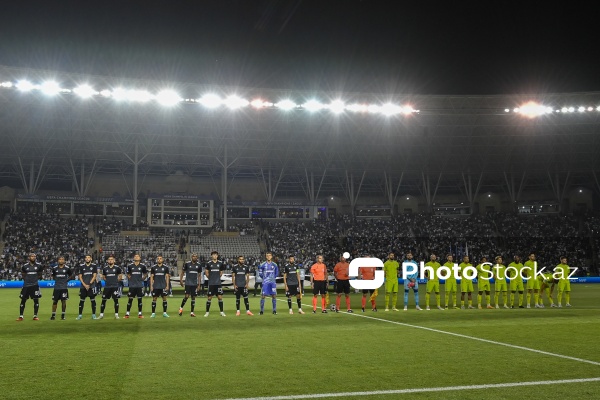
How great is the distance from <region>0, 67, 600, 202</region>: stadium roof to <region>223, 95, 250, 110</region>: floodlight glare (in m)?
0.82

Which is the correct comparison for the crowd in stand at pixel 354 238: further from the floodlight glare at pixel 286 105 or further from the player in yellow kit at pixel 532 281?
the player in yellow kit at pixel 532 281

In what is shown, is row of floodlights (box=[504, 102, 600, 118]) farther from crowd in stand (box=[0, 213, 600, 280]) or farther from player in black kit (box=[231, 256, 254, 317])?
player in black kit (box=[231, 256, 254, 317])

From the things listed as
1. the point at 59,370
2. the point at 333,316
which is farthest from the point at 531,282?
the point at 59,370

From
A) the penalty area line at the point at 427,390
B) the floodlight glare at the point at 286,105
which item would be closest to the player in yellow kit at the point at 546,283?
the penalty area line at the point at 427,390

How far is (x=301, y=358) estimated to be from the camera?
33.0 feet

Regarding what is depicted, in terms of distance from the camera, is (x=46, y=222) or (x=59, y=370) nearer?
(x=59, y=370)

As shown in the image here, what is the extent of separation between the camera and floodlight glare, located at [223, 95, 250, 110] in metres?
45.0

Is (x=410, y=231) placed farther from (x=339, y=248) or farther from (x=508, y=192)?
(x=508, y=192)

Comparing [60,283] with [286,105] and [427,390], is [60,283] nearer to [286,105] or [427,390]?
[427,390]

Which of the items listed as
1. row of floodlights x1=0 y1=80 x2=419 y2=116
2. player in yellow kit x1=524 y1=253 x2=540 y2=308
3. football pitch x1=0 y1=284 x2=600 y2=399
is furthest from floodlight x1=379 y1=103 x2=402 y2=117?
football pitch x1=0 y1=284 x2=600 y2=399

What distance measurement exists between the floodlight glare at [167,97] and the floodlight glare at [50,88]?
774cm

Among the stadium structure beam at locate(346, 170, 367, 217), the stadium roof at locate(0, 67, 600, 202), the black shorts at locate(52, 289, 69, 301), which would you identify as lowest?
the black shorts at locate(52, 289, 69, 301)

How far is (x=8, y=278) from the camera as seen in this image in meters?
43.3

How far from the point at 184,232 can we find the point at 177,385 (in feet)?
176
